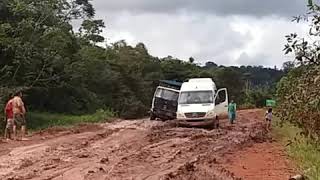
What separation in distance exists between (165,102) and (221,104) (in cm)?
420

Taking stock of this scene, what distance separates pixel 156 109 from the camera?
34969 millimetres

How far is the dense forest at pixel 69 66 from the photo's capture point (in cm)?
3244

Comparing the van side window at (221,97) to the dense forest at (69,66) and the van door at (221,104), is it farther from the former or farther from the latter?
the dense forest at (69,66)

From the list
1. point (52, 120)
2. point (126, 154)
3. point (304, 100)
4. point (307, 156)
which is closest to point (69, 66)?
point (52, 120)

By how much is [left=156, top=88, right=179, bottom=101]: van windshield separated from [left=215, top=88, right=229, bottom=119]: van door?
9.03 ft

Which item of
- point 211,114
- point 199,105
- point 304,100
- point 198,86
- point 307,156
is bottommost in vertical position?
point 307,156

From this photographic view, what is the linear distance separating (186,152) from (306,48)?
6307 millimetres

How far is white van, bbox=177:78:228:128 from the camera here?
1126 inches

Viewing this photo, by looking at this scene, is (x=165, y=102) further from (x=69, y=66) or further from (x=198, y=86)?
(x=69, y=66)

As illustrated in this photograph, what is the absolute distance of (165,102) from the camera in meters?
34.4

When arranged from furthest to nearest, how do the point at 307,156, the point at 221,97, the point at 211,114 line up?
the point at 221,97
the point at 211,114
the point at 307,156

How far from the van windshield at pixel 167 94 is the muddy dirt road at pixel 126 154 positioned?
7.31 meters

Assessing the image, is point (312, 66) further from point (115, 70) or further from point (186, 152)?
point (115, 70)

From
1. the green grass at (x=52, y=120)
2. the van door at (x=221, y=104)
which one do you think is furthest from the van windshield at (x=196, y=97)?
the green grass at (x=52, y=120)
